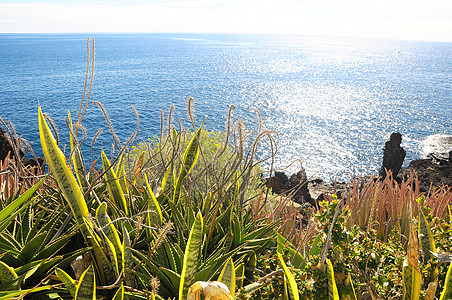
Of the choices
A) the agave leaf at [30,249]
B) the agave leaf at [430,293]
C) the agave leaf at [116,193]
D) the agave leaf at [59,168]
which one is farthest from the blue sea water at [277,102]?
the agave leaf at [430,293]

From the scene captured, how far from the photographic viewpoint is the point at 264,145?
120 feet

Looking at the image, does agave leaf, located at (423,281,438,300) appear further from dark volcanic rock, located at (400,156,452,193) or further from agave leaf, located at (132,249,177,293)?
dark volcanic rock, located at (400,156,452,193)

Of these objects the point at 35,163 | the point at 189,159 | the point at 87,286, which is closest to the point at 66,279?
the point at 87,286

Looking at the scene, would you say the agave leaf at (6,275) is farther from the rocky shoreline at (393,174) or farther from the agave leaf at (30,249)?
the rocky shoreline at (393,174)

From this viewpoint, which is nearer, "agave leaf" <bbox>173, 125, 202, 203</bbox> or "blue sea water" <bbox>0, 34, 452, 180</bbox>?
"agave leaf" <bbox>173, 125, 202, 203</bbox>

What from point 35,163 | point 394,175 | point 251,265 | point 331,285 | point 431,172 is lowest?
point 394,175

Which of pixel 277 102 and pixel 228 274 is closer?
pixel 228 274

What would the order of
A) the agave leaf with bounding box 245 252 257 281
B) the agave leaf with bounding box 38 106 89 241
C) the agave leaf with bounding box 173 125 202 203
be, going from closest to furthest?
the agave leaf with bounding box 38 106 89 241, the agave leaf with bounding box 245 252 257 281, the agave leaf with bounding box 173 125 202 203

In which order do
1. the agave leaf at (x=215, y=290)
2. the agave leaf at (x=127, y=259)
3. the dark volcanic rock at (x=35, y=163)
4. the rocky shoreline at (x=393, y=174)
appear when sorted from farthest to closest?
the rocky shoreline at (x=393, y=174) < the dark volcanic rock at (x=35, y=163) < the agave leaf at (x=127, y=259) < the agave leaf at (x=215, y=290)

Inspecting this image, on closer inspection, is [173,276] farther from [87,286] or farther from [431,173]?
[431,173]

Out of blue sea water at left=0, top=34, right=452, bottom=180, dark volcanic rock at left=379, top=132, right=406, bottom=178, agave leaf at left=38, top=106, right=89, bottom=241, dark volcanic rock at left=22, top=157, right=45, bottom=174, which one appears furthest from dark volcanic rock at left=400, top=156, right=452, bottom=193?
agave leaf at left=38, top=106, right=89, bottom=241

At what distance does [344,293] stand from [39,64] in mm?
104171

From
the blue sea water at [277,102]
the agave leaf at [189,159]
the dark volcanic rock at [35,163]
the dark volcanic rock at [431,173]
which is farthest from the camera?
the blue sea water at [277,102]

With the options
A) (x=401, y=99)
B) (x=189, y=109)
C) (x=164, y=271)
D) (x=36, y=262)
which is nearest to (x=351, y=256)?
(x=164, y=271)
